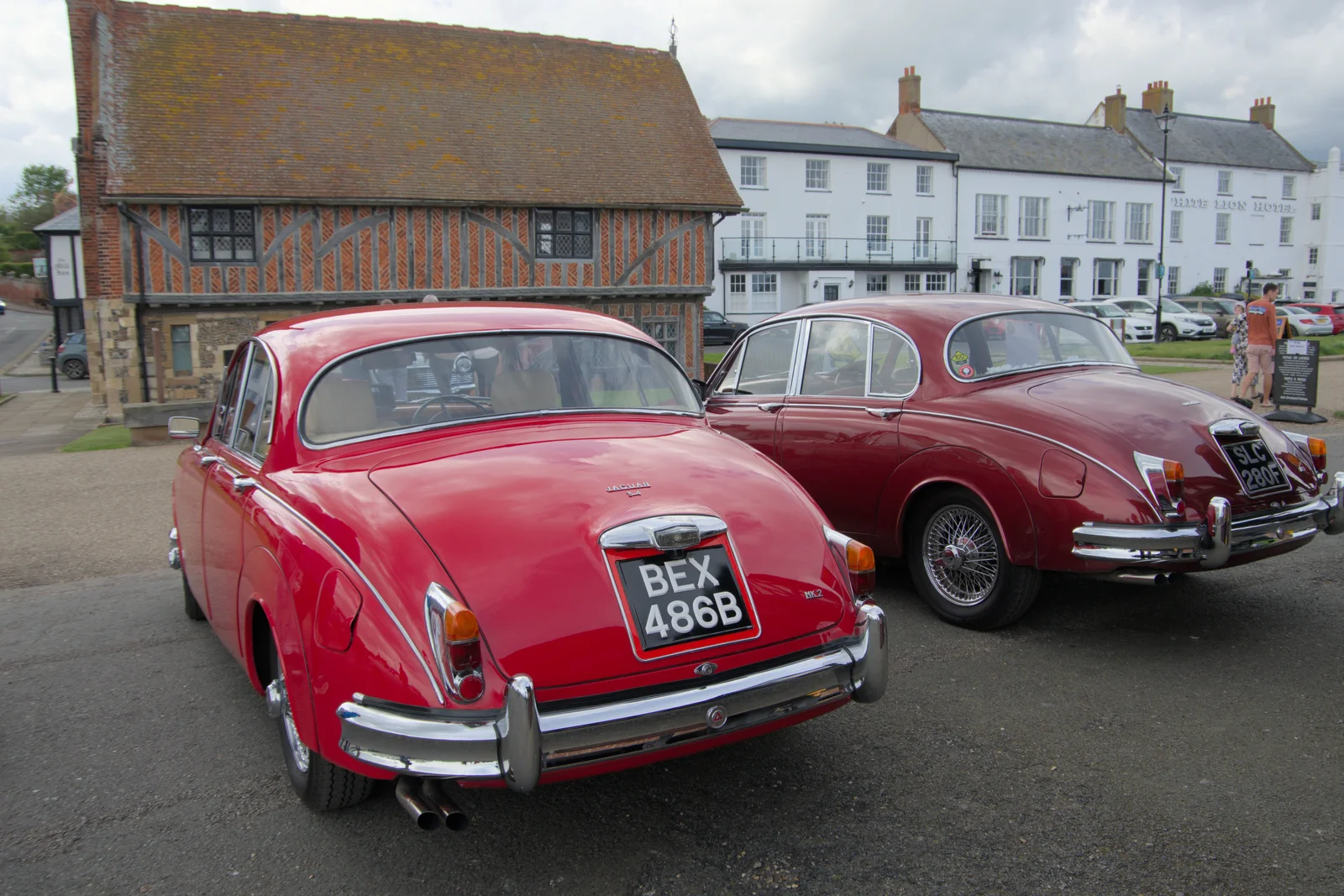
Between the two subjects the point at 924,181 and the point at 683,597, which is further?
the point at 924,181

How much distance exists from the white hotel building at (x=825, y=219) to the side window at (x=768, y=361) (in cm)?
3816

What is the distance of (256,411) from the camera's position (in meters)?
4.27

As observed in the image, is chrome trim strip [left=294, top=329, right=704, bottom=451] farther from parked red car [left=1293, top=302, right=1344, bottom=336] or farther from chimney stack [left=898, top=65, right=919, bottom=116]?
chimney stack [left=898, top=65, right=919, bottom=116]

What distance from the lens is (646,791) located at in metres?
3.64

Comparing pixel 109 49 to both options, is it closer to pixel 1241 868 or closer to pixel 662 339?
pixel 662 339

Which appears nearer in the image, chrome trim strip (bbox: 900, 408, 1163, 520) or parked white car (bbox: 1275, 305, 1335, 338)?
chrome trim strip (bbox: 900, 408, 1163, 520)

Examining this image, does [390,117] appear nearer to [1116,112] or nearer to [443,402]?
[443,402]

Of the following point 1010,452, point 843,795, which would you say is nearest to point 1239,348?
point 1010,452

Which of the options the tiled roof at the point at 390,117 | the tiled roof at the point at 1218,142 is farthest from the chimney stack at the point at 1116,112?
the tiled roof at the point at 390,117

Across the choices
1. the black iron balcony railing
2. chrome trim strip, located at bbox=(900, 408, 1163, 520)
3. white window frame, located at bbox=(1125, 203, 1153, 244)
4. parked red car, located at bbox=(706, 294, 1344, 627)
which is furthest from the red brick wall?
white window frame, located at bbox=(1125, 203, 1153, 244)

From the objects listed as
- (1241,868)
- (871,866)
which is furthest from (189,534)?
(1241,868)

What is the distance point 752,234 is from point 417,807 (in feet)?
146

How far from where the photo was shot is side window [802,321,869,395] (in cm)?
621

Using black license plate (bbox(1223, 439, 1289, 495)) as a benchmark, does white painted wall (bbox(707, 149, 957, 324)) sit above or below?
above
